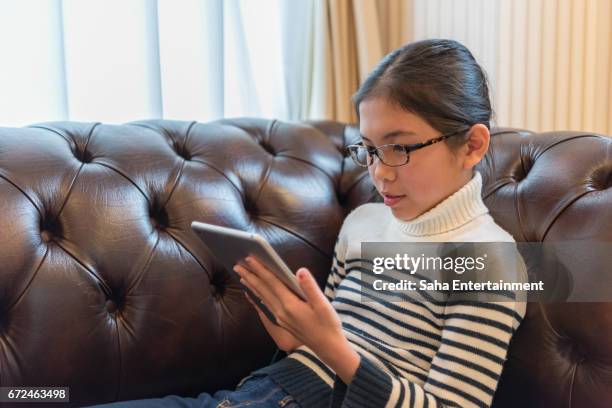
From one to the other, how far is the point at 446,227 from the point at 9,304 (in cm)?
76

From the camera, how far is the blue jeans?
1073 millimetres

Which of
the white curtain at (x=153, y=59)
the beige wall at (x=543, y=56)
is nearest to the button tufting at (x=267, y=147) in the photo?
the white curtain at (x=153, y=59)

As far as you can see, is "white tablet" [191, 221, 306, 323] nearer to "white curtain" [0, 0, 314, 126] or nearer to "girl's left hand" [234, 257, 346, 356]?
"girl's left hand" [234, 257, 346, 356]

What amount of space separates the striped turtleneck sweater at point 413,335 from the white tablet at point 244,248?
184mm

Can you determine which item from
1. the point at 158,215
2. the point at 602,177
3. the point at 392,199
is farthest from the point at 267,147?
the point at 602,177

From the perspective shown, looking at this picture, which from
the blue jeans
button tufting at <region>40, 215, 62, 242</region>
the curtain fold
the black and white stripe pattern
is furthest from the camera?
the curtain fold

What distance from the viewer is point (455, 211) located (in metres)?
1.12

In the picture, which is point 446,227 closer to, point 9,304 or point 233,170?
point 233,170

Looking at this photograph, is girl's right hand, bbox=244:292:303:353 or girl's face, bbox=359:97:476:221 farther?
girl's right hand, bbox=244:292:303:353

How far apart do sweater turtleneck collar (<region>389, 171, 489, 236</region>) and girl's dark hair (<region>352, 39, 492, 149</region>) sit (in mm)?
83

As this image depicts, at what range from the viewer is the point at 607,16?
1.60 metres

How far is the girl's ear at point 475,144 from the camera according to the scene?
3.65 ft

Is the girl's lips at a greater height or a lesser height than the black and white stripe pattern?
greater

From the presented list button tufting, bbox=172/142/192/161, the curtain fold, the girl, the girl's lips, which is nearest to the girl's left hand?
the girl
